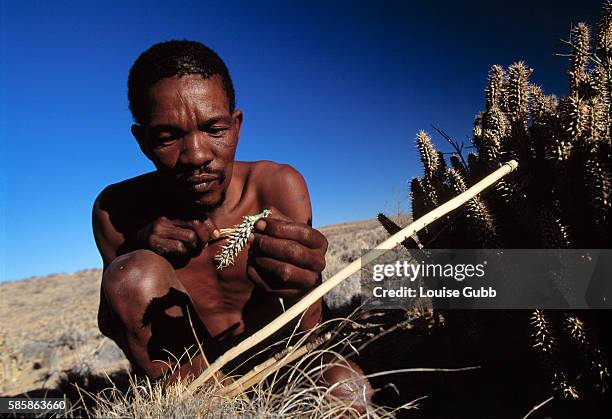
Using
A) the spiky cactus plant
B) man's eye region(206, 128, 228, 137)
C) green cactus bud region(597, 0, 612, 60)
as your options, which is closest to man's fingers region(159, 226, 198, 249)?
man's eye region(206, 128, 228, 137)

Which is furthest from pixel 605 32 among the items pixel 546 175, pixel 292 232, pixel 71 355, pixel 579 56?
pixel 71 355

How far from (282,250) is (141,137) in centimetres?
131

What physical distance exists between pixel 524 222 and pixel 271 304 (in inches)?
53.4

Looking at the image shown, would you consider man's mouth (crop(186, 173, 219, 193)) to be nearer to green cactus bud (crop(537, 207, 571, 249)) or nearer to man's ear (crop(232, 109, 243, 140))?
man's ear (crop(232, 109, 243, 140))

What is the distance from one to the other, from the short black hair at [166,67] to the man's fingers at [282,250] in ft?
3.47

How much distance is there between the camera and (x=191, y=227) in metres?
2.41

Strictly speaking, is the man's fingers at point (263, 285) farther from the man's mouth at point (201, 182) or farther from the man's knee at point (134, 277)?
the man's mouth at point (201, 182)

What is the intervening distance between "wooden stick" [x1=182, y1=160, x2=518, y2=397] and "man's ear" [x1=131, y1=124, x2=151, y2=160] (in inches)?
48.6

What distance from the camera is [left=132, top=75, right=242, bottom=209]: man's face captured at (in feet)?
6.94

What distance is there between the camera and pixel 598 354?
5.09 ft

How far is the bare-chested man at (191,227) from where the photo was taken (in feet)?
5.70

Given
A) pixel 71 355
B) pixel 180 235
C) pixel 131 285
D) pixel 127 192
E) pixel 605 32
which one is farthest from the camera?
pixel 71 355

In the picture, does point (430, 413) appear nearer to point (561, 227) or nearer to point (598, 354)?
point (598, 354)

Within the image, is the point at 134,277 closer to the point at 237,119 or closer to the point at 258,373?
the point at 258,373
